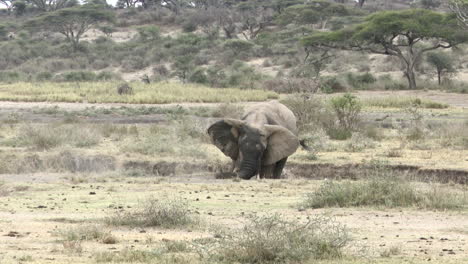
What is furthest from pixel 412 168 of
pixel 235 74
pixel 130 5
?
pixel 130 5

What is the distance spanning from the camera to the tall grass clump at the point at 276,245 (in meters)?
7.24

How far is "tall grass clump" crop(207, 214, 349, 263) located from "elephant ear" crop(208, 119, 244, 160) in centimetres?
772

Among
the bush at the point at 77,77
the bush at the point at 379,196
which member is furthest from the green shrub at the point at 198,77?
the bush at the point at 379,196

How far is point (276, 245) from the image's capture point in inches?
285

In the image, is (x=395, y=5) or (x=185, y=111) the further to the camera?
(x=395, y=5)

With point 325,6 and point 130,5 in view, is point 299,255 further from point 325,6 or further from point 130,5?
point 130,5

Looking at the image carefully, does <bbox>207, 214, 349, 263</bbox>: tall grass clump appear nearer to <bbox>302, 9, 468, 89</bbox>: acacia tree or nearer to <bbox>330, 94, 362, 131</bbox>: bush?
<bbox>330, 94, 362, 131</bbox>: bush

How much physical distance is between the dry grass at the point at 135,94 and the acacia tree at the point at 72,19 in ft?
72.4

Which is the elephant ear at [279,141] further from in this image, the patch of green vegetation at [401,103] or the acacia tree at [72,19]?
the acacia tree at [72,19]

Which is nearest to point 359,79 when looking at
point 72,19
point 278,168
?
point 278,168

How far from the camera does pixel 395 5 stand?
253ft

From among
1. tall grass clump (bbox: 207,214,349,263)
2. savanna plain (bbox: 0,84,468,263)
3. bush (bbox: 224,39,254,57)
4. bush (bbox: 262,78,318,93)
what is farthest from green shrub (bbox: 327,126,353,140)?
bush (bbox: 224,39,254,57)

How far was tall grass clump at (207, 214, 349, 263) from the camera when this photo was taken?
7242mm

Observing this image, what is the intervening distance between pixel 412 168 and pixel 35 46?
51.9m
